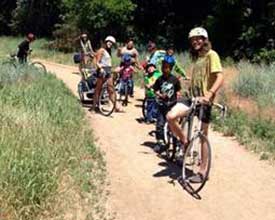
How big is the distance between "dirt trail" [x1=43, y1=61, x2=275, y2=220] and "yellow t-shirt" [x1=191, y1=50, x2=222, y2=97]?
59.7 inches

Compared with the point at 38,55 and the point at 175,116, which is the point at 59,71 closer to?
the point at 38,55

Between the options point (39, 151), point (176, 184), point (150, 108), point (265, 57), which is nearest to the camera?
point (39, 151)

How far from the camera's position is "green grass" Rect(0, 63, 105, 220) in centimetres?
796

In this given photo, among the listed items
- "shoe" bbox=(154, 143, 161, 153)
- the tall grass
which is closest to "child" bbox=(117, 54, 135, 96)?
the tall grass

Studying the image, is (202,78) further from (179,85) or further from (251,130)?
(251,130)

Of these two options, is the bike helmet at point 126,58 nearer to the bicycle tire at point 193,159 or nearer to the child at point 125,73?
the child at point 125,73

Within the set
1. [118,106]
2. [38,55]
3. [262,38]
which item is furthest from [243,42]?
[118,106]

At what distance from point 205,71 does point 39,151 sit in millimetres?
2634

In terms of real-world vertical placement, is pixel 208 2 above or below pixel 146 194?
above

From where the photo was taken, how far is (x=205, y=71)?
9812 millimetres

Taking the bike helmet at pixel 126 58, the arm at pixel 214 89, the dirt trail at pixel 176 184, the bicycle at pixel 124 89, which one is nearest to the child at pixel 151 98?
the dirt trail at pixel 176 184

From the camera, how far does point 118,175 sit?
10.9m

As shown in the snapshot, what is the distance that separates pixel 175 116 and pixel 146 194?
3.99 feet

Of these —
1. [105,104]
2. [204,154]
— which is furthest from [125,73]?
[204,154]
